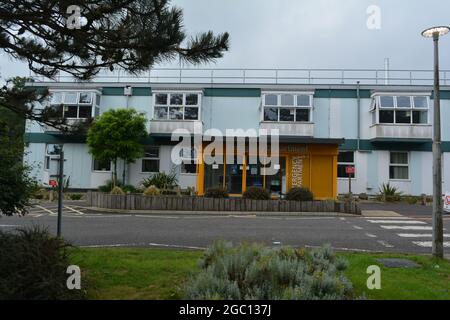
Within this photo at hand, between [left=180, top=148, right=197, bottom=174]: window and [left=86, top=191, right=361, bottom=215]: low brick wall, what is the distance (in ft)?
27.2

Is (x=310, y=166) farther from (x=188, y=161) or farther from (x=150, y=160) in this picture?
(x=150, y=160)

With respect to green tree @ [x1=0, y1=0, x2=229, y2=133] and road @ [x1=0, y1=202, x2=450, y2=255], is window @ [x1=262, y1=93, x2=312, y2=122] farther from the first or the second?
green tree @ [x1=0, y1=0, x2=229, y2=133]

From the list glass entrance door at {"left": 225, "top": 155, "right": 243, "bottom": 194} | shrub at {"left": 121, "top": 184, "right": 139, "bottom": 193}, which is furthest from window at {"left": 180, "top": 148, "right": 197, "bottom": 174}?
glass entrance door at {"left": 225, "top": 155, "right": 243, "bottom": 194}

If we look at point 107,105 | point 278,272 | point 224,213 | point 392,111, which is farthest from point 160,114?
point 278,272

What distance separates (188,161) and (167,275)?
70.7ft

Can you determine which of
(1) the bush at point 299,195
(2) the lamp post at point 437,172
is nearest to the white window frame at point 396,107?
(1) the bush at point 299,195

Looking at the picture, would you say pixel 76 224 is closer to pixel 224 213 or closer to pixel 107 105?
pixel 224 213

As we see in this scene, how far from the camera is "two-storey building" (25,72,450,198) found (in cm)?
2628

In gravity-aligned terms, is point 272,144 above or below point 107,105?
below

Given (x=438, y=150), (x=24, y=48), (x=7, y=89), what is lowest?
(x=438, y=150)

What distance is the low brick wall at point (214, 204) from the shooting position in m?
18.6

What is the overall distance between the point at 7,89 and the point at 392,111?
23.7 metres

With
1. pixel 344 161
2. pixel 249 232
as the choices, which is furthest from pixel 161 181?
pixel 249 232

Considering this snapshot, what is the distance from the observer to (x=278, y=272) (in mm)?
4707
